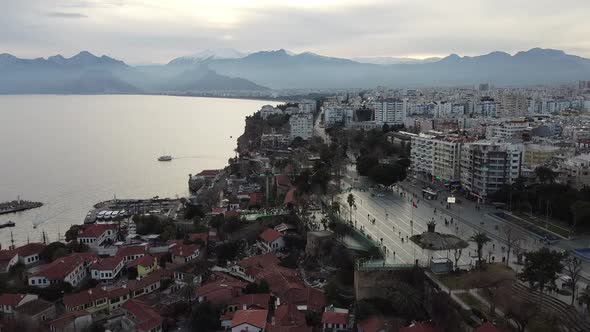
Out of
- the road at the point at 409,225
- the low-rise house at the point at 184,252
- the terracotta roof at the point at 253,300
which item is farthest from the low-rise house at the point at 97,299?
the road at the point at 409,225

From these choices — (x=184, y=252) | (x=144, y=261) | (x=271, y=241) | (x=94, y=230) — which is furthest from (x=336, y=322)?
(x=94, y=230)

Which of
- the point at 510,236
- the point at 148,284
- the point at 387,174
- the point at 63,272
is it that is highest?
the point at 387,174

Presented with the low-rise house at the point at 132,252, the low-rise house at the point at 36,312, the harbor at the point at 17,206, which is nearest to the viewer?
the low-rise house at the point at 36,312

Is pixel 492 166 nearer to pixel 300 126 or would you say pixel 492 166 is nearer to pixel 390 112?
pixel 300 126

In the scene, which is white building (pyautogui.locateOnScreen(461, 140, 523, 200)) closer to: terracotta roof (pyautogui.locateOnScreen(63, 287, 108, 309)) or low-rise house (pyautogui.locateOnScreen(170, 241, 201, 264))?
low-rise house (pyautogui.locateOnScreen(170, 241, 201, 264))

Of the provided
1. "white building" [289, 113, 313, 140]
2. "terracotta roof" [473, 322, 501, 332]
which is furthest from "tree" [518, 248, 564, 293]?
"white building" [289, 113, 313, 140]

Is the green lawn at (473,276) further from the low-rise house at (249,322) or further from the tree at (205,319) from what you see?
the tree at (205,319)
